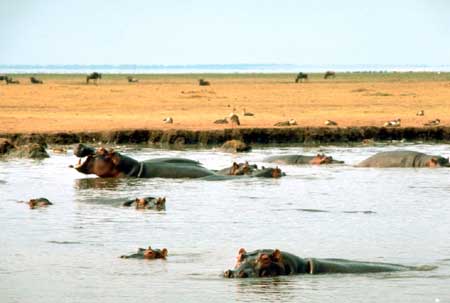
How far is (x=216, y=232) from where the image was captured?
14352 millimetres

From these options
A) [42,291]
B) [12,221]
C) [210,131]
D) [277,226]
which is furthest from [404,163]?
[42,291]

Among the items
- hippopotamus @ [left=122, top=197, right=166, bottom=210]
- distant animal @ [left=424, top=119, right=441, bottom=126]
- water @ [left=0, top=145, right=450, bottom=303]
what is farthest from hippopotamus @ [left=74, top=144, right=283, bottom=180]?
distant animal @ [left=424, top=119, right=441, bottom=126]

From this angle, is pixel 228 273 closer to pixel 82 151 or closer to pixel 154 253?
pixel 154 253

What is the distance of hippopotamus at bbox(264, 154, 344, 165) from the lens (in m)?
22.0

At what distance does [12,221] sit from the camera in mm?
15211

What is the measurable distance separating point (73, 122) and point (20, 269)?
56.4 ft

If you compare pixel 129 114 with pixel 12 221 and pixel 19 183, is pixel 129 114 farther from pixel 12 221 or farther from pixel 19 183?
pixel 12 221

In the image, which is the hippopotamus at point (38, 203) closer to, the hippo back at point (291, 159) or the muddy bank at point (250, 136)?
the hippo back at point (291, 159)

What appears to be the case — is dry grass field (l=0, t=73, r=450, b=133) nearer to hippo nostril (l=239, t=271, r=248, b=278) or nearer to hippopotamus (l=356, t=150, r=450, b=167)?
hippopotamus (l=356, t=150, r=450, b=167)

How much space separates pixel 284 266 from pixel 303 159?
11.3 meters

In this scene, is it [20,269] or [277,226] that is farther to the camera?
[277,226]

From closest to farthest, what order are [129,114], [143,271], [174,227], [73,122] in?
[143,271], [174,227], [73,122], [129,114]

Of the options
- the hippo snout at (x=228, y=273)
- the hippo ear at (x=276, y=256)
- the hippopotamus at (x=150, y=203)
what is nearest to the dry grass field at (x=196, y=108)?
the hippopotamus at (x=150, y=203)

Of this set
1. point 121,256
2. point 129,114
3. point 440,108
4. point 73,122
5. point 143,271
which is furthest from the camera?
point 440,108
